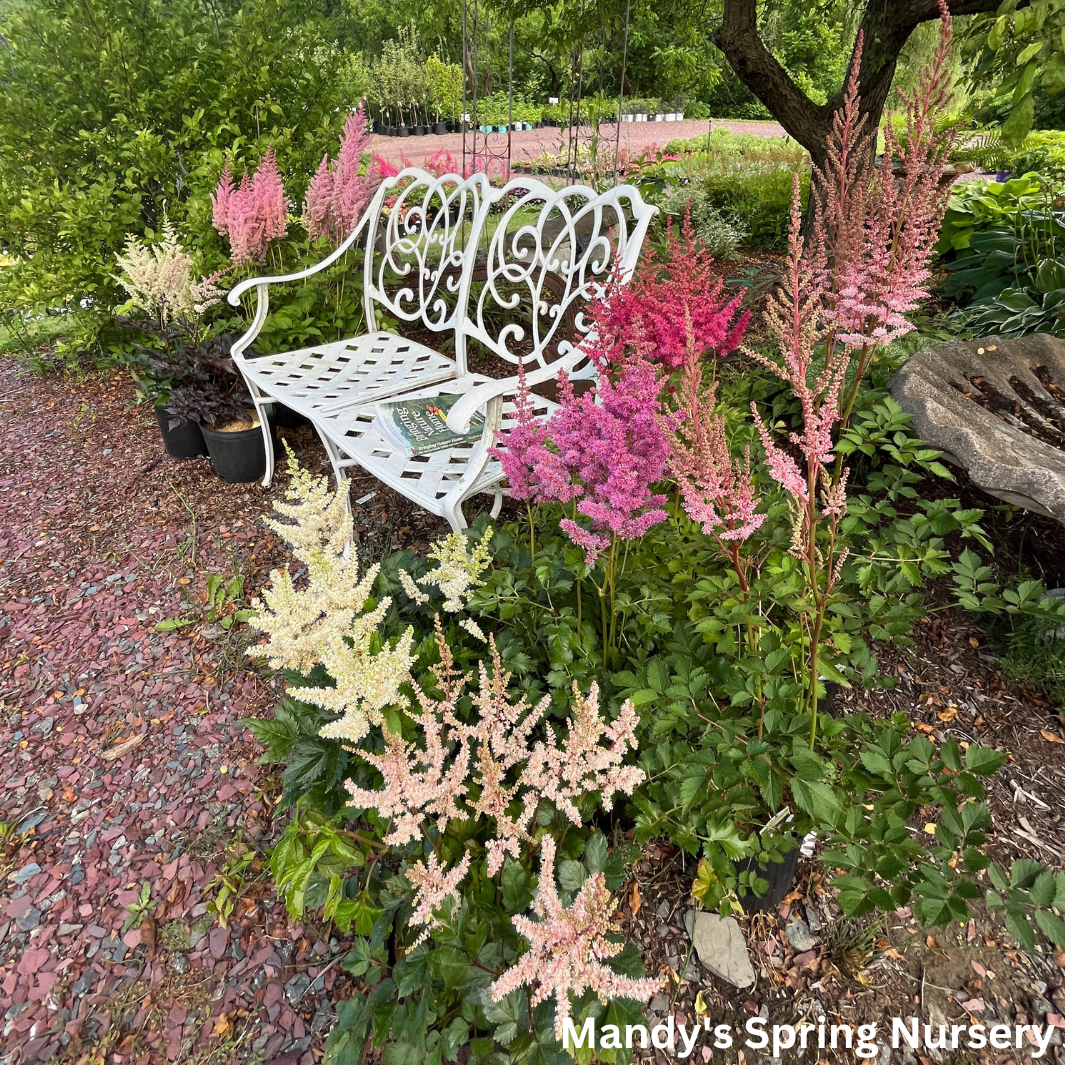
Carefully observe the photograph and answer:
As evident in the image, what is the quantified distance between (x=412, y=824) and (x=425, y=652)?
59 cm

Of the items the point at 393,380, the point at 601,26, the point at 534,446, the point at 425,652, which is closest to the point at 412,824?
the point at 425,652

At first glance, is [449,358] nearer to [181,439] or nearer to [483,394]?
[483,394]

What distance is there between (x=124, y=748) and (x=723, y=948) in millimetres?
1833

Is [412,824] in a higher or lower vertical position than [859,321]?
lower

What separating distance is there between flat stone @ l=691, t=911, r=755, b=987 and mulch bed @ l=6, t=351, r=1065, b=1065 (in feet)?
0.08

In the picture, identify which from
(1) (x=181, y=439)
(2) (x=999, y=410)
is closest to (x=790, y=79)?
(2) (x=999, y=410)

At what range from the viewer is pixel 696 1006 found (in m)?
1.38

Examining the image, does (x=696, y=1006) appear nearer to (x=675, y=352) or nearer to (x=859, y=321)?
(x=675, y=352)

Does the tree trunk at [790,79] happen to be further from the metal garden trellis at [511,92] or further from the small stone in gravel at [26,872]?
the small stone in gravel at [26,872]

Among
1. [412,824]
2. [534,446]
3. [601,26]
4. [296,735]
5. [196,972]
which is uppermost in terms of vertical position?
[601,26]

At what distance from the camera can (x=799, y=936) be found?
149 centimetres

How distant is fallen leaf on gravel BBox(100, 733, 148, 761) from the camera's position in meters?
2.05

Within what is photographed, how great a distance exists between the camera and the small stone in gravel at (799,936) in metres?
1.48

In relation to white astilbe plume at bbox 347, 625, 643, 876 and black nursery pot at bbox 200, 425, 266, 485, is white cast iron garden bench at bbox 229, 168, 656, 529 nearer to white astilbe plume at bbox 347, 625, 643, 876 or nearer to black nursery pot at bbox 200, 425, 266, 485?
black nursery pot at bbox 200, 425, 266, 485
